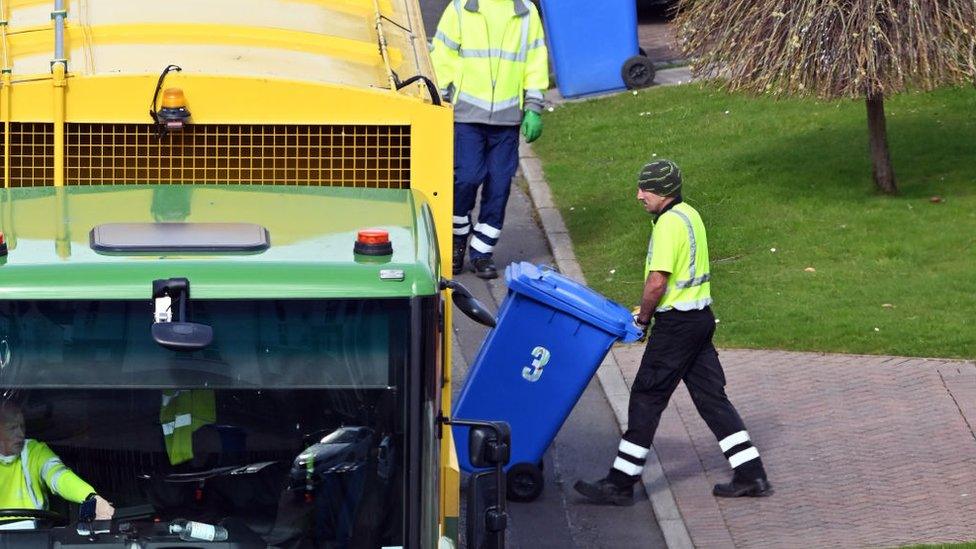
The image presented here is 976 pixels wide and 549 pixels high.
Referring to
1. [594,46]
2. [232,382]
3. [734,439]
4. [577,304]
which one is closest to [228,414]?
[232,382]

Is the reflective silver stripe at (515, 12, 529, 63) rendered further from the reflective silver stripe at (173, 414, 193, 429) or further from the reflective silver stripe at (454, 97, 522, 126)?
the reflective silver stripe at (173, 414, 193, 429)

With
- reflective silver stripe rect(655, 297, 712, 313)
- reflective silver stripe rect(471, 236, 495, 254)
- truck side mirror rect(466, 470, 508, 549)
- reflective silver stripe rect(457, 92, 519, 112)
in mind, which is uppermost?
truck side mirror rect(466, 470, 508, 549)

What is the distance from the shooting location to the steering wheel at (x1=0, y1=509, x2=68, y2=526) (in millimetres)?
4480

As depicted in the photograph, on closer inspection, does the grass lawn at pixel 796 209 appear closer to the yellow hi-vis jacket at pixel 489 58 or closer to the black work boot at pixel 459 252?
the black work boot at pixel 459 252

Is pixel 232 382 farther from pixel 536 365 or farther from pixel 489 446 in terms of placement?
pixel 536 365

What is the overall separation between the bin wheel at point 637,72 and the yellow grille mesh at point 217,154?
466 inches

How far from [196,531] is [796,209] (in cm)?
917

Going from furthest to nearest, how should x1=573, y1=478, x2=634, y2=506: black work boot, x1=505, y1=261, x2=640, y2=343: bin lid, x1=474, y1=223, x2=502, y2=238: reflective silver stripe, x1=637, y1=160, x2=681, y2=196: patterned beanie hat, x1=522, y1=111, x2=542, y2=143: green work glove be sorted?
x1=474, y1=223, x2=502, y2=238: reflective silver stripe < x1=522, y1=111, x2=542, y2=143: green work glove < x1=573, y1=478, x2=634, y2=506: black work boot < x1=637, y1=160, x2=681, y2=196: patterned beanie hat < x1=505, y1=261, x2=640, y2=343: bin lid

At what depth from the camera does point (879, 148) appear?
1295 centimetres

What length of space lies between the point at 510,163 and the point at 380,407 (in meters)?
7.34

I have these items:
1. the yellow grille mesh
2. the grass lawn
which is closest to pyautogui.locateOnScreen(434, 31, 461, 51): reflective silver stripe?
the grass lawn

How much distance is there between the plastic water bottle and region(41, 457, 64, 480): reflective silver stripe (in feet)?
1.21

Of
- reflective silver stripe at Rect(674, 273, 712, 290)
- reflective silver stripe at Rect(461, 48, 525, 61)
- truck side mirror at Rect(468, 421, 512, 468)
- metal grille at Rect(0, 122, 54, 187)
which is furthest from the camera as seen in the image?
reflective silver stripe at Rect(461, 48, 525, 61)

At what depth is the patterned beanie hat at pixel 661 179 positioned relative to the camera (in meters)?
7.57
